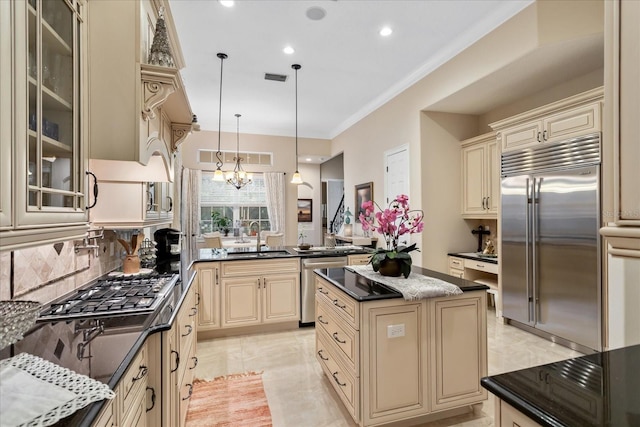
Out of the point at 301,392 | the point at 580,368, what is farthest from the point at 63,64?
the point at 301,392

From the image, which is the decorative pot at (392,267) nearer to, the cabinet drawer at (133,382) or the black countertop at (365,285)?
the black countertop at (365,285)

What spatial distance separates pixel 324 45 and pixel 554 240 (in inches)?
131

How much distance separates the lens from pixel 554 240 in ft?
10.5

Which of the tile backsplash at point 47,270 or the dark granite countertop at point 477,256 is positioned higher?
the tile backsplash at point 47,270

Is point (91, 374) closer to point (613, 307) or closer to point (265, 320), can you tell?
point (265, 320)

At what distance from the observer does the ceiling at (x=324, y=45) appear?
3055 millimetres

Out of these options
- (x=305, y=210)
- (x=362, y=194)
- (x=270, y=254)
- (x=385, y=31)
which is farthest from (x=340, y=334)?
(x=305, y=210)

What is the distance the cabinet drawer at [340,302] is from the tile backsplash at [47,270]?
61.3 inches

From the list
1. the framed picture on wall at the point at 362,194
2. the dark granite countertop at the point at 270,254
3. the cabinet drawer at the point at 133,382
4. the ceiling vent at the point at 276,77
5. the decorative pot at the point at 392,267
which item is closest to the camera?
the cabinet drawer at the point at 133,382

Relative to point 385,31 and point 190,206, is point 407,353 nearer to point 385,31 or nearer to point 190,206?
point 385,31

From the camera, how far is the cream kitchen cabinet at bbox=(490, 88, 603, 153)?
2.89m

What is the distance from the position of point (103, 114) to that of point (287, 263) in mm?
2482

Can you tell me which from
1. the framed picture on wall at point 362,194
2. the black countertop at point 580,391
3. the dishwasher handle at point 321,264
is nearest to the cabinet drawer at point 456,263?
the dishwasher handle at point 321,264

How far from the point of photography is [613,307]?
8.80 feet
